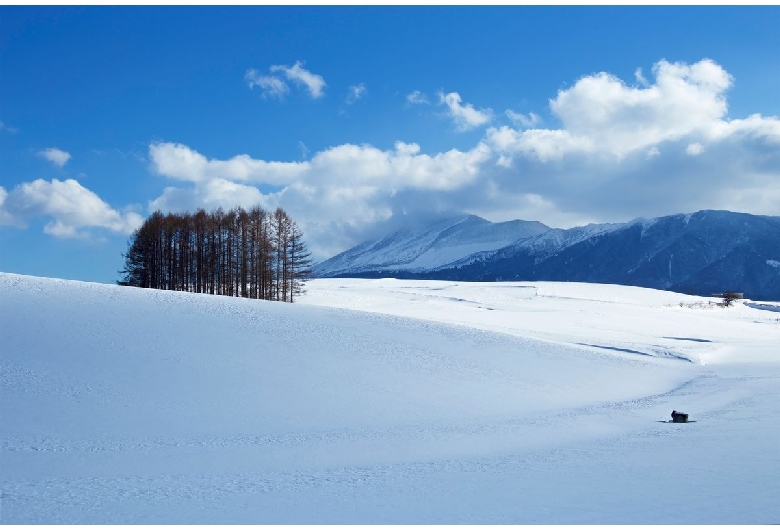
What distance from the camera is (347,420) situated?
59.8 ft

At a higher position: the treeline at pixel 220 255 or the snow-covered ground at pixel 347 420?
the treeline at pixel 220 255

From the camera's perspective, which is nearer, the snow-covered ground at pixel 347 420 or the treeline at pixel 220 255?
the snow-covered ground at pixel 347 420

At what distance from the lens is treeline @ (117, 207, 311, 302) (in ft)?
182

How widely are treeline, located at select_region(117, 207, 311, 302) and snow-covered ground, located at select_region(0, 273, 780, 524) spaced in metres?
20.7

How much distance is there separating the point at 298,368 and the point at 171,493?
12.4 meters

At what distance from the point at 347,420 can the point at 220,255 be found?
42.4m

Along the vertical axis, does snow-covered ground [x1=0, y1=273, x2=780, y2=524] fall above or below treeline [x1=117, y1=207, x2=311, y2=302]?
below

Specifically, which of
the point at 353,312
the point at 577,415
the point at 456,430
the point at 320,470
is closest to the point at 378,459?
the point at 320,470

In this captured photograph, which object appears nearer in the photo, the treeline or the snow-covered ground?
A: the snow-covered ground

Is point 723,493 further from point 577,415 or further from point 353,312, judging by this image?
point 353,312

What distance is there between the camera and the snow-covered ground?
10398 millimetres

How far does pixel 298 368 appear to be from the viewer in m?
23.4

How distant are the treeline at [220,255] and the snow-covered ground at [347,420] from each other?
814 inches

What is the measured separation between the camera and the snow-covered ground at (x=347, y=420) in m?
10.4
